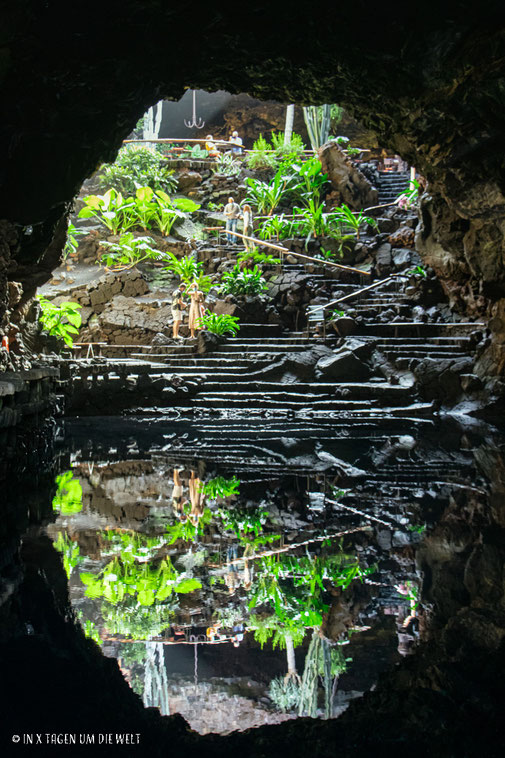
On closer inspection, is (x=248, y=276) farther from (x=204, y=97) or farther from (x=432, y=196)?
(x=204, y=97)

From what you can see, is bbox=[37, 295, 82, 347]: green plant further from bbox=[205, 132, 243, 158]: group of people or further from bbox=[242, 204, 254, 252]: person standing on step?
bbox=[205, 132, 243, 158]: group of people

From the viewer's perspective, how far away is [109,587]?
2736mm

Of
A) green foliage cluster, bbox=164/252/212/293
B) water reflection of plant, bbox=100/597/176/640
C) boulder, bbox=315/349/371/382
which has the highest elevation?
green foliage cluster, bbox=164/252/212/293

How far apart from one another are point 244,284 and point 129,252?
514 cm

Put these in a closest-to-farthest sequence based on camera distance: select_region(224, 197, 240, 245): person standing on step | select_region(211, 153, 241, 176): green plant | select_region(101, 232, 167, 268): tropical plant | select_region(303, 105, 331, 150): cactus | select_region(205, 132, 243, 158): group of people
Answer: select_region(101, 232, 167, 268): tropical plant → select_region(224, 197, 240, 245): person standing on step → select_region(211, 153, 241, 176): green plant → select_region(303, 105, 331, 150): cactus → select_region(205, 132, 243, 158): group of people

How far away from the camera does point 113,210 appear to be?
2172 cm

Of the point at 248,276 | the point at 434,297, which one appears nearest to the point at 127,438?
the point at 248,276

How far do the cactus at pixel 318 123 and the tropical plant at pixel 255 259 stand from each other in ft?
32.0

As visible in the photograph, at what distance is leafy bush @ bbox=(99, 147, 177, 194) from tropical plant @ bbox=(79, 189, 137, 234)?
2.10 meters

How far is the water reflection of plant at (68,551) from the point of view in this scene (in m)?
3.03

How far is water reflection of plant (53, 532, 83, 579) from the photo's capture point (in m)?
3.03

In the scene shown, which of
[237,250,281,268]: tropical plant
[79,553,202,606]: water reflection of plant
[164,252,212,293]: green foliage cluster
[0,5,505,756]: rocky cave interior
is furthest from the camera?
[237,250,281,268]: tropical plant

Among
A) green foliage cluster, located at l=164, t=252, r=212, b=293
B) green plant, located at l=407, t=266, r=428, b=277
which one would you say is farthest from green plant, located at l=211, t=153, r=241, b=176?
green plant, located at l=407, t=266, r=428, b=277

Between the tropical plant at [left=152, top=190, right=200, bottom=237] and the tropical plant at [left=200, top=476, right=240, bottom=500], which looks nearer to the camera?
the tropical plant at [left=200, top=476, right=240, bottom=500]
